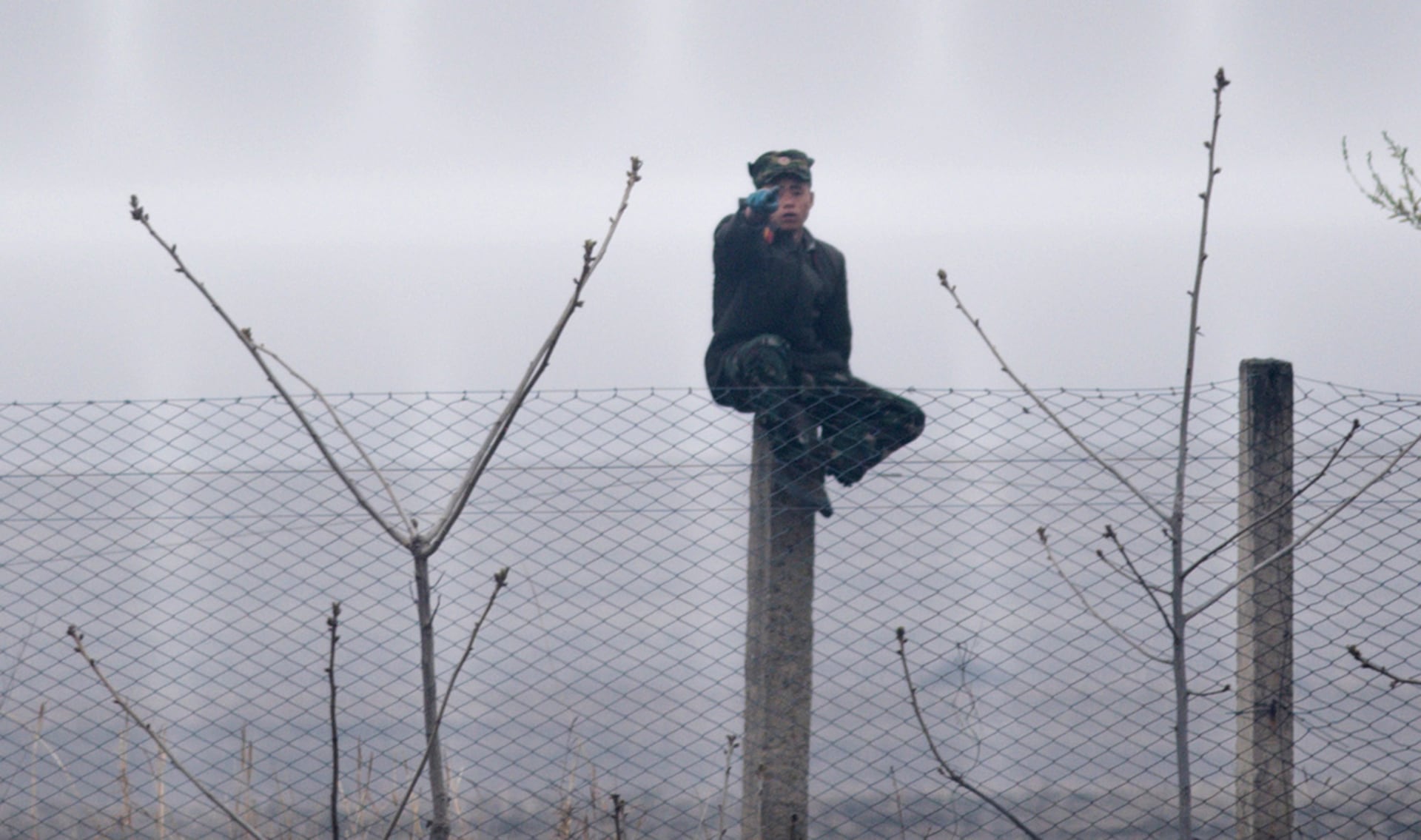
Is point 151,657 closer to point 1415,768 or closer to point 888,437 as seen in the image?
point 888,437

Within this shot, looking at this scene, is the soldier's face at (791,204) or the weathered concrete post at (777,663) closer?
the weathered concrete post at (777,663)

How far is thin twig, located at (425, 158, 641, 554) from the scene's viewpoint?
1881mm

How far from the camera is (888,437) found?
3.30 m

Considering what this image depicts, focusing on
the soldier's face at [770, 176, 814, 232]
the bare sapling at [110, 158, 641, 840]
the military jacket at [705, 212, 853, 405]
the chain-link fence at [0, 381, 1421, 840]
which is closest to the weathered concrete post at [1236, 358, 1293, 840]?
A: the chain-link fence at [0, 381, 1421, 840]

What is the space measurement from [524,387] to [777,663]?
1.47 meters

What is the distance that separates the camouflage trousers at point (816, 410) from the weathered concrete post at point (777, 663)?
0.24 ft

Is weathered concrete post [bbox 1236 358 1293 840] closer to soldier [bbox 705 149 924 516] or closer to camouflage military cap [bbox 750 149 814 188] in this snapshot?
soldier [bbox 705 149 924 516]

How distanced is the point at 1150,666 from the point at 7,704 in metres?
5.69

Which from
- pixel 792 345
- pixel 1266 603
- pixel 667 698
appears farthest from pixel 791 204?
pixel 667 698

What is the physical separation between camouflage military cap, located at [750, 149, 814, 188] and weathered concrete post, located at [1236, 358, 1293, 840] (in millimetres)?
1288

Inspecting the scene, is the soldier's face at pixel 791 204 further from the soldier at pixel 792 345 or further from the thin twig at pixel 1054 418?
the thin twig at pixel 1054 418

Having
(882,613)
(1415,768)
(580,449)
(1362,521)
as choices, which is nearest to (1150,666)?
(1415,768)

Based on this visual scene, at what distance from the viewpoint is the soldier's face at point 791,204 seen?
339cm

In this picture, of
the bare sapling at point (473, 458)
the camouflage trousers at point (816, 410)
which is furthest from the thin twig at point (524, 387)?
the camouflage trousers at point (816, 410)
